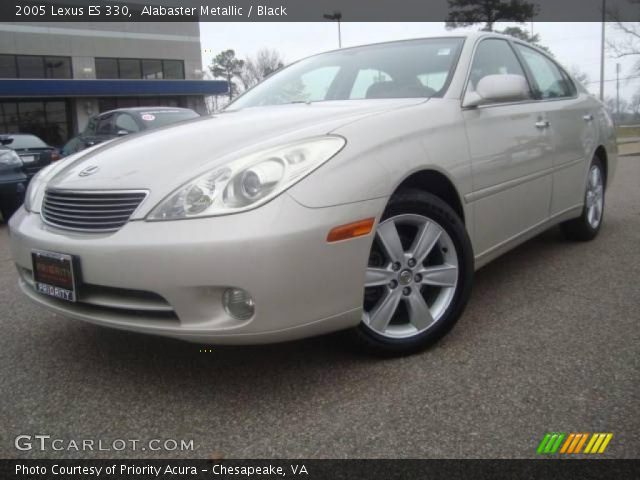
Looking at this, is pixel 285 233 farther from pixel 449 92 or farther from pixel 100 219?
pixel 449 92

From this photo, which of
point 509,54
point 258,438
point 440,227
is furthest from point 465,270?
point 509,54

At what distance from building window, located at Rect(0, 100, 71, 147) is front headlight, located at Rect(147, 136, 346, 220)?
94.3 ft

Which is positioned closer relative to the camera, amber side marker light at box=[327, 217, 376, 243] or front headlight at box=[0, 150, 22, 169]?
amber side marker light at box=[327, 217, 376, 243]

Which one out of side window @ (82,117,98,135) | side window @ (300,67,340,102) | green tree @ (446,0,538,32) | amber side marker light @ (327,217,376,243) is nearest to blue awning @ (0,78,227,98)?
green tree @ (446,0,538,32)

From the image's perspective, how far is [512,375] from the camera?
2.16m

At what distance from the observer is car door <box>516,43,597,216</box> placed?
3473mm

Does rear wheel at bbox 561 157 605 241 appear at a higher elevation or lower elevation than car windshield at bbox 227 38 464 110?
lower

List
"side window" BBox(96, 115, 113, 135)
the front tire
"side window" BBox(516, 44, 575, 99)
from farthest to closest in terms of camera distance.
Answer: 1. "side window" BBox(96, 115, 113, 135)
2. "side window" BBox(516, 44, 575, 99)
3. the front tire

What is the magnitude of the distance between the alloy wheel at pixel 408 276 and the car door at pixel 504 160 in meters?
0.33

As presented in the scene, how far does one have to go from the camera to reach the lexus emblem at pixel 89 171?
2.31m

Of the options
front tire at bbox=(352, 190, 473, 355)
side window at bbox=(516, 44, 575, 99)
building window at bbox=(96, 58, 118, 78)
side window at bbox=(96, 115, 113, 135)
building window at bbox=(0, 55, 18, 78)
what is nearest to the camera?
front tire at bbox=(352, 190, 473, 355)

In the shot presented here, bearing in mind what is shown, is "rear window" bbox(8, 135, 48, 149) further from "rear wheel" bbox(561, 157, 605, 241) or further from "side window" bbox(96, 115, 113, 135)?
"rear wheel" bbox(561, 157, 605, 241)

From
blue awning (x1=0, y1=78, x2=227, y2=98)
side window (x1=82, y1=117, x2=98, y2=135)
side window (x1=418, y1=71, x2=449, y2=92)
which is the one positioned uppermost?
blue awning (x1=0, y1=78, x2=227, y2=98)
